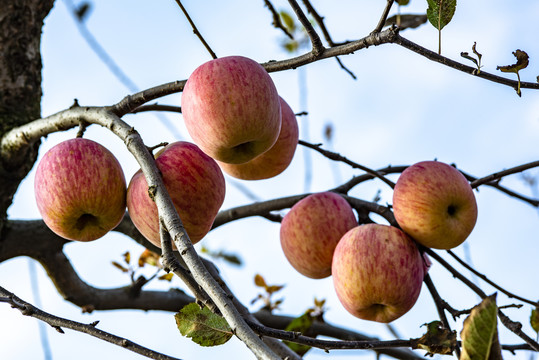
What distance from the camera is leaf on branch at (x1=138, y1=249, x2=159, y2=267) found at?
221 cm

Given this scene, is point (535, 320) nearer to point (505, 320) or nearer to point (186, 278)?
point (505, 320)

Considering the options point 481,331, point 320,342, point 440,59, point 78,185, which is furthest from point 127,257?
point 481,331

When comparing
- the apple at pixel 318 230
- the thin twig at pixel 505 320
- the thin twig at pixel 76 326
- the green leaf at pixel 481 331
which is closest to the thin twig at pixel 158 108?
the apple at pixel 318 230

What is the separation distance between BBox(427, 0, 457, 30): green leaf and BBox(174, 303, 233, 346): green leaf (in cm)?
69

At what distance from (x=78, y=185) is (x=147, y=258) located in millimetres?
1021

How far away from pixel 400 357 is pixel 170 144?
4.14 feet

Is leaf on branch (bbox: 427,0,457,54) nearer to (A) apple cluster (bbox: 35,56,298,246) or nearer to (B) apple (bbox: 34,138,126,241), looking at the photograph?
(A) apple cluster (bbox: 35,56,298,246)

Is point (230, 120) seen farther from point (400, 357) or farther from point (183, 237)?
point (400, 357)

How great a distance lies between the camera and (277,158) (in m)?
1.59

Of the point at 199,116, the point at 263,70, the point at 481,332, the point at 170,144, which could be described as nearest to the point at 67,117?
the point at 170,144

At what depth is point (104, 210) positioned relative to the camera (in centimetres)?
126

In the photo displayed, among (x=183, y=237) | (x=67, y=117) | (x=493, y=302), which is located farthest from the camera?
(x=67, y=117)

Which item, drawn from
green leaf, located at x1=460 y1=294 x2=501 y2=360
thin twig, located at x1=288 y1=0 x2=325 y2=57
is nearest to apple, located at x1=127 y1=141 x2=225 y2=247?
thin twig, located at x1=288 y1=0 x2=325 y2=57

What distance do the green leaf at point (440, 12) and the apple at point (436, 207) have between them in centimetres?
49
